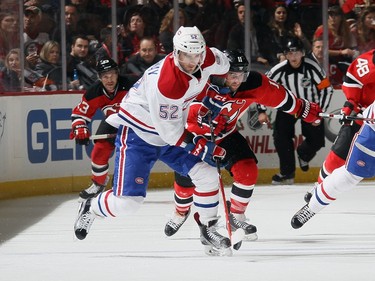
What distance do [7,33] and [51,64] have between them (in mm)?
477

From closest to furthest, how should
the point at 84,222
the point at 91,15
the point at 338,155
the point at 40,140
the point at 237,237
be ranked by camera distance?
the point at 237,237, the point at 84,222, the point at 338,155, the point at 40,140, the point at 91,15

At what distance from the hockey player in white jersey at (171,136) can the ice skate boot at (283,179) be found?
3.70 m

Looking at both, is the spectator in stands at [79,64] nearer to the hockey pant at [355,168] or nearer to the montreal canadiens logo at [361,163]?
the hockey pant at [355,168]

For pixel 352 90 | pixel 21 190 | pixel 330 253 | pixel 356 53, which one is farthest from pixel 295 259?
pixel 356 53

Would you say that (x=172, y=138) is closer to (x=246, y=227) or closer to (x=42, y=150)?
(x=246, y=227)

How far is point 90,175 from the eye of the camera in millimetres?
9945

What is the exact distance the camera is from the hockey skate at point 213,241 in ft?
20.6

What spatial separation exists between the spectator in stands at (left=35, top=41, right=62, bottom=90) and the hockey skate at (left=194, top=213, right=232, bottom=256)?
3755 mm

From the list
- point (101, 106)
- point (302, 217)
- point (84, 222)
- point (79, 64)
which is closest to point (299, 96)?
point (79, 64)

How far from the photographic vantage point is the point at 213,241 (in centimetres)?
632

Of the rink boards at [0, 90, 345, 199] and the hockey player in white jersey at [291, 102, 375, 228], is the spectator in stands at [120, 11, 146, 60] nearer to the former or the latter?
the rink boards at [0, 90, 345, 199]

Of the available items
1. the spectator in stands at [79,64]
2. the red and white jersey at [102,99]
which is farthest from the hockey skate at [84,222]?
the spectator in stands at [79,64]

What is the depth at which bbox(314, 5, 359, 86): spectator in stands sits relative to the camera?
10.7m

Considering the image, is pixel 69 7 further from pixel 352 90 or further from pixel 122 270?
pixel 122 270
